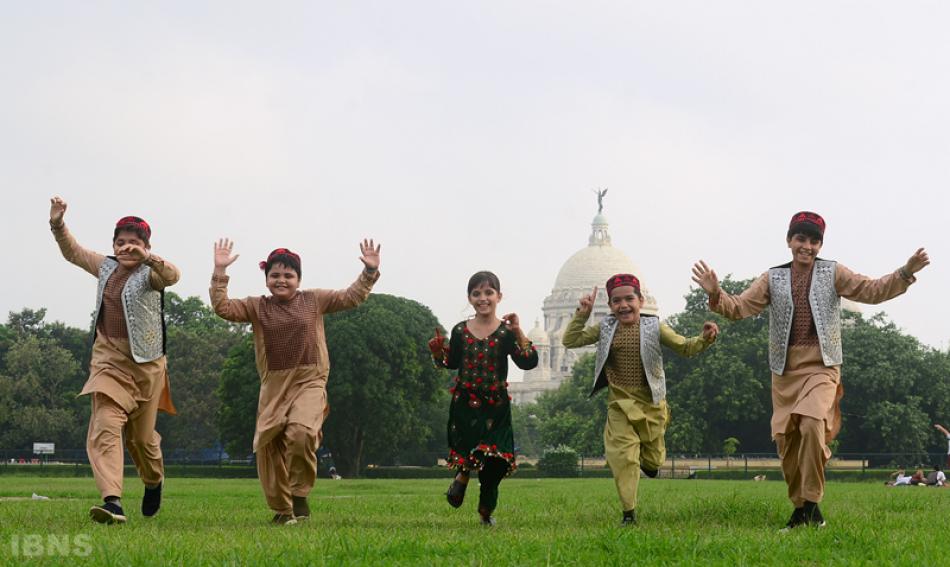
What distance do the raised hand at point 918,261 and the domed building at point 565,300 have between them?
150364mm

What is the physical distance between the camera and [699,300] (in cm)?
6053

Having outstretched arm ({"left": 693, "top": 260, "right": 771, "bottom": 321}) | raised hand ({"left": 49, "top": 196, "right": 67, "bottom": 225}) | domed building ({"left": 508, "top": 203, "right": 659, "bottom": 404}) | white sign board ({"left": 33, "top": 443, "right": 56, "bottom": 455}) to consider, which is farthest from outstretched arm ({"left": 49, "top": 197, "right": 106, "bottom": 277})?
domed building ({"left": 508, "top": 203, "right": 659, "bottom": 404})

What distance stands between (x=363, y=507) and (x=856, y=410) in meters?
46.1

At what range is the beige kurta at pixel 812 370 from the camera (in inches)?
345

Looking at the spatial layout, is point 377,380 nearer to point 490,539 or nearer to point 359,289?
point 359,289

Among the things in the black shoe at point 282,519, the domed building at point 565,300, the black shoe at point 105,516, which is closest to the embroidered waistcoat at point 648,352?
the black shoe at point 282,519

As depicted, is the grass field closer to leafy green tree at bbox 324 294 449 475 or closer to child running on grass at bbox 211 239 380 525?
child running on grass at bbox 211 239 380 525

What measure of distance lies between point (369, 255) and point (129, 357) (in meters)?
1.97

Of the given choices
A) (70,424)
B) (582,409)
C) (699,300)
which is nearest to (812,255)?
(699,300)

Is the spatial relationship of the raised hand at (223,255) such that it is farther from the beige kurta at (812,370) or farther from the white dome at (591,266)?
the white dome at (591,266)

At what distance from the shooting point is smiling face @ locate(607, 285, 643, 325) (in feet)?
32.2

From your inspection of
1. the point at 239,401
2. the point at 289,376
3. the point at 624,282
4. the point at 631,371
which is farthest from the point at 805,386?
the point at 239,401

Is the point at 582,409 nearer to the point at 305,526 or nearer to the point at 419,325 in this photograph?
the point at 419,325

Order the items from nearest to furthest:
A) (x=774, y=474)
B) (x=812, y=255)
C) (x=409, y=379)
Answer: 1. (x=812, y=255)
2. (x=774, y=474)
3. (x=409, y=379)
